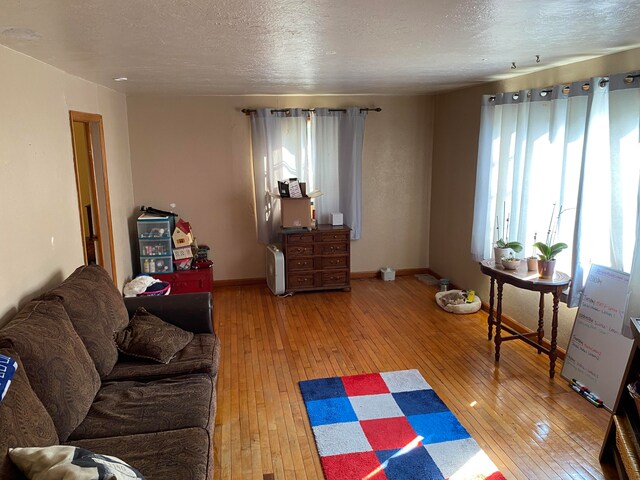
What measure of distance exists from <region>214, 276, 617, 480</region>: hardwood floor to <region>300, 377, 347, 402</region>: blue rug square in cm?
7

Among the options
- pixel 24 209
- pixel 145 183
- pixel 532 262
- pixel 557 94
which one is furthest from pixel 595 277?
pixel 145 183

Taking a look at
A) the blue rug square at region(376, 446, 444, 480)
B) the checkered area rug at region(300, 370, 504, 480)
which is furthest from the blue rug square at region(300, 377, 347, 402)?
the blue rug square at region(376, 446, 444, 480)

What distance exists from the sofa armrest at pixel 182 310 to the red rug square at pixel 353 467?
50.5 inches

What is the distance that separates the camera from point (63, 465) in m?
1.62

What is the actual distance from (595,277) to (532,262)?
483mm

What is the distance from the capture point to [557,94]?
370 centimetres

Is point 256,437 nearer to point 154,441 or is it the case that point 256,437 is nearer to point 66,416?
point 154,441

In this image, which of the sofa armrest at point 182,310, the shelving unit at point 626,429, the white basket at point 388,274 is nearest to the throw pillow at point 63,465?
the sofa armrest at point 182,310

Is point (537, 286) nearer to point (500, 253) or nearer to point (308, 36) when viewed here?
point (500, 253)

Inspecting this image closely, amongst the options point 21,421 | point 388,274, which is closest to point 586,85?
point 388,274

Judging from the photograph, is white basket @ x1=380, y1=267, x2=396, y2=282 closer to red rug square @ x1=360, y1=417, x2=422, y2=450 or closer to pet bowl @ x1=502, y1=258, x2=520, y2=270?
pet bowl @ x1=502, y1=258, x2=520, y2=270

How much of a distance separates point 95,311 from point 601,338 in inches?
131

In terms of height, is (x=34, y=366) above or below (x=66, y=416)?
above

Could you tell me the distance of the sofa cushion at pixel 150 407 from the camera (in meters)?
2.30
